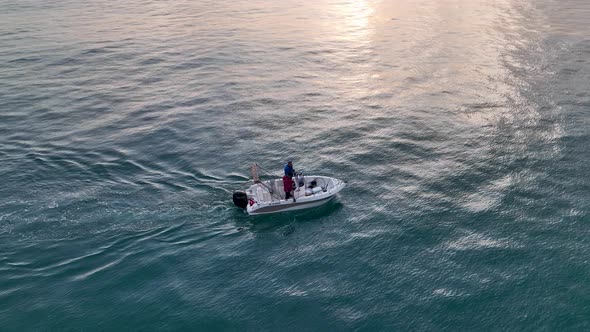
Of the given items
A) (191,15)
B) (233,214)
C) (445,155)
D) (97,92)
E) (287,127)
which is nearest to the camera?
(233,214)

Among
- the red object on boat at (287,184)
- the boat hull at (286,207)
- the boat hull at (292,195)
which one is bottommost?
the boat hull at (286,207)

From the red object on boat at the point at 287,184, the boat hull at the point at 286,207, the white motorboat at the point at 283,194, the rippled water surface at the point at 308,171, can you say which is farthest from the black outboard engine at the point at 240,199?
the red object on boat at the point at 287,184

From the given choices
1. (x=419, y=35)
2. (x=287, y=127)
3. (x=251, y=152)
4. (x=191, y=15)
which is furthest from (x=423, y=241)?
(x=191, y=15)

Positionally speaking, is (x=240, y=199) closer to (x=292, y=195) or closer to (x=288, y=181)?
(x=288, y=181)

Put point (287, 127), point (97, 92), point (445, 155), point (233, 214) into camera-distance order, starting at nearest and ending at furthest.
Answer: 1. point (233, 214)
2. point (445, 155)
3. point (287, 127)
4. point (97, 92)

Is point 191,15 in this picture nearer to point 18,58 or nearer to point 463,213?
point 18,58

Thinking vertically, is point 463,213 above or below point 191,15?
below

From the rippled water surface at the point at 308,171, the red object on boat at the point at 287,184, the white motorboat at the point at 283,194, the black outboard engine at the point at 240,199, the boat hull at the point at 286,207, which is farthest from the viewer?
the red object on boat at the point at 287,184

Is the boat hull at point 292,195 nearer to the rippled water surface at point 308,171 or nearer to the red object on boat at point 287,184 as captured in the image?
the red object on boat at point 287,184
